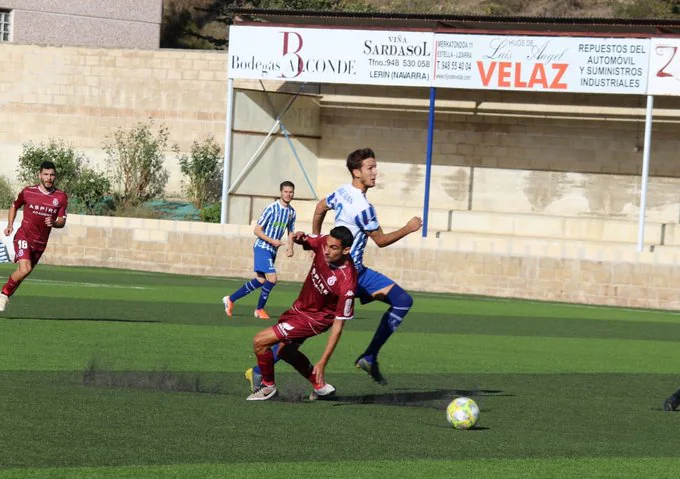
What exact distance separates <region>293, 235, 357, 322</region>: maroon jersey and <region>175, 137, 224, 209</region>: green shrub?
2854cm

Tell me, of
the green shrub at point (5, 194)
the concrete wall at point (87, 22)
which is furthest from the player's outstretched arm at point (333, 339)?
the concrete wall at point (87, 22)

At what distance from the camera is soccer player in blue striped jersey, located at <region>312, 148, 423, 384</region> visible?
460 inches

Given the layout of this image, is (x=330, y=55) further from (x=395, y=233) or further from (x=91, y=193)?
(x=395, y=233)

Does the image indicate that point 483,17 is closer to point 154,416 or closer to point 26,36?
point 26,36

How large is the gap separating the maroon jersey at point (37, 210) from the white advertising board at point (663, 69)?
667 inches

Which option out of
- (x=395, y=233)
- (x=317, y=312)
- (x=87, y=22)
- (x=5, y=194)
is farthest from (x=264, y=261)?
(x=87, y=22)

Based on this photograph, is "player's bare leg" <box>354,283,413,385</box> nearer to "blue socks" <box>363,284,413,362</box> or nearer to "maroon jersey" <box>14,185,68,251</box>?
"blue socks" <box>363,284,413,362</box>

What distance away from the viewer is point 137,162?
129ft

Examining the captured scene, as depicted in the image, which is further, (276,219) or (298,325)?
(276,219)

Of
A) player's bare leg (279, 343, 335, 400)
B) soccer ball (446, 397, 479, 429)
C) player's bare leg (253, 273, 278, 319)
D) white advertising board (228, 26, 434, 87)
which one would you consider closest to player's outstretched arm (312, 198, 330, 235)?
player's bare leg (279, 343, 335, 400)

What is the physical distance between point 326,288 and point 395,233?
1176mm

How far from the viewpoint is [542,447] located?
30.6ft

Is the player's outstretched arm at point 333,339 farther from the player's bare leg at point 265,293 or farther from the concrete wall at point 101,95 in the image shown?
the concrete wall at point 101,95

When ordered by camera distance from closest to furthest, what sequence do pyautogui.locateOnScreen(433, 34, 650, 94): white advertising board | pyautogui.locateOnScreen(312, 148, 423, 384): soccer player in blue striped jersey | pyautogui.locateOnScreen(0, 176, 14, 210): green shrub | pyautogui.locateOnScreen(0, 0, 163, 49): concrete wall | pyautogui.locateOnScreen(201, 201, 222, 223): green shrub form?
1. pyautogui.locateOnScreen(312, 148, 423, 384): soccer player in blue striped jersey
2. pyautogui.locateOnScreen(433, 34, 650, 94): white advertising board
3. pyautogui.locateOnScreen(201, 201, 222, 223): green shrub
4. pyautogui.locateOnScreen(0, 176, 14, 210): green shrub
5. pyautogui.locateOnScreen(0, 0, 163, 49): concrete wall
